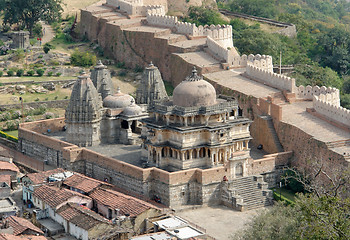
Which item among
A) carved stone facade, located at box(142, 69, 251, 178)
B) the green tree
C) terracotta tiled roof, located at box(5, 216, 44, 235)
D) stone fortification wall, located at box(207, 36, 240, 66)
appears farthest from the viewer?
the green tree

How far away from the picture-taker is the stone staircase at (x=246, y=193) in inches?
2036

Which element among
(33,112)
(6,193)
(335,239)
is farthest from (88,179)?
(335,239)

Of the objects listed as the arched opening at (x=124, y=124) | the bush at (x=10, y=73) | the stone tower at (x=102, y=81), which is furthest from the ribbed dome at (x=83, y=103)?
the bush at (x=10, y=73)

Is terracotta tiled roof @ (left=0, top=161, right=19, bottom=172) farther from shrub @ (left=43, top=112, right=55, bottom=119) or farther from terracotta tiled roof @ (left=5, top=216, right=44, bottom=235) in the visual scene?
terracotta tiled roof @ (left=5, top=216, right=44, bottom=235)

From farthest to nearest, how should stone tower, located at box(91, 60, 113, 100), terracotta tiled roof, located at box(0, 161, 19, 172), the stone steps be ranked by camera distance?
stone tower, located at box(91, 60, 113, 100)
terracotta tiled roof, located at box(0, 161, 19, 172)
the stone steps

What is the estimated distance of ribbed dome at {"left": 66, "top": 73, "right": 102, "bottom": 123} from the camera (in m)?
58.0

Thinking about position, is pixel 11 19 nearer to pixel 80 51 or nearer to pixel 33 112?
pixel 80 51

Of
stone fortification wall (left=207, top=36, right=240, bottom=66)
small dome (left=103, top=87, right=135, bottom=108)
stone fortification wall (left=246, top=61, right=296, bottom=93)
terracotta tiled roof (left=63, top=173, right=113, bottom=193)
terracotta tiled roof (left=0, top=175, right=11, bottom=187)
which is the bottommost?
terracotta tiled roof (left=0, top=175, right=11, bottom=187)

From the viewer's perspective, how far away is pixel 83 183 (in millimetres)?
53062

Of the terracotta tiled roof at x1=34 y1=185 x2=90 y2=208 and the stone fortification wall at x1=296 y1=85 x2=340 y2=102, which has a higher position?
the stone fortification wall at x1=296 y1=85 x2=340 y2=102

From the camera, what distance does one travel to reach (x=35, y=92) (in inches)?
2751

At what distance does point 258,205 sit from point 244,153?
3.06 metres

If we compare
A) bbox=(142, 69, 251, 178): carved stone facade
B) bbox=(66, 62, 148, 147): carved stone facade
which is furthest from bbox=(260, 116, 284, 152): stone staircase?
bbox=(66, 62, 148, 147): carved stone facade

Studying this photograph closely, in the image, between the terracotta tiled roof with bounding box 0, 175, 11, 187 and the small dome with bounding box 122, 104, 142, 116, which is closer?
the terracotta tiled roof with bounding box 0, 175, 11, 187
